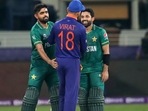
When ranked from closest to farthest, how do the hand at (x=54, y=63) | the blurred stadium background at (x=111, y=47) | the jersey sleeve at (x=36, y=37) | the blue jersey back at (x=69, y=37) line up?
the blue jersey back at (x=69, y=37)
the hand at (x=54, y=63)
the jersey sleeve at (x=36, y=37)
the blurred stadium background at (x=111, y=47)

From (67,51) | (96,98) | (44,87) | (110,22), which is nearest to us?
(67,51)

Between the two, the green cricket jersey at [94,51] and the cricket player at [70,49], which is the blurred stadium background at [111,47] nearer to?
the green cricket jersey at [94,51]

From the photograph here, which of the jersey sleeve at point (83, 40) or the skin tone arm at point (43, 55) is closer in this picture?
the jersey sleeve at point (83, 40)

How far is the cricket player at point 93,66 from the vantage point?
11.0 m

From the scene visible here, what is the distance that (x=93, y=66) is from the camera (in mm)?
11062

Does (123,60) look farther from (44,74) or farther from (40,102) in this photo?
(44,74)

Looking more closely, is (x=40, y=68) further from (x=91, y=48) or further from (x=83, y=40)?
(x=83, y=40)

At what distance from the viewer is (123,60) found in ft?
60.0

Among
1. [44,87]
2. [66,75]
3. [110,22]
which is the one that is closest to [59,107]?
[66,75]

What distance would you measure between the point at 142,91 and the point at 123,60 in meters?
0.92

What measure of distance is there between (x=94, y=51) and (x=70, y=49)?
82 centimetres

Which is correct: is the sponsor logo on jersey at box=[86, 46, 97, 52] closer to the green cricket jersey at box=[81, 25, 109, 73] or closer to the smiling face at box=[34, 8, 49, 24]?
the green cricket jersey at box=[81, 25, 109, 73]

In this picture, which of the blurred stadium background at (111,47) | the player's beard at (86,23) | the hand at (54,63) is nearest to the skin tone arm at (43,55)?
the hand at (54,63)

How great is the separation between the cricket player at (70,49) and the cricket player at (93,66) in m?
0.65
